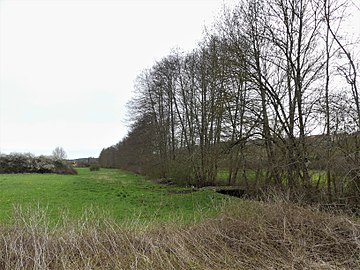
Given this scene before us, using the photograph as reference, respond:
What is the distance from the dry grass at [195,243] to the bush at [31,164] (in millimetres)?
33146

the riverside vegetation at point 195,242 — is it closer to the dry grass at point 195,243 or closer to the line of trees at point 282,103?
the dry grass at point 195,243

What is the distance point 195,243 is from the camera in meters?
5.67

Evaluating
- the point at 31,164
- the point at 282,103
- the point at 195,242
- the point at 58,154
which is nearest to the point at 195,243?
the point at 195,242

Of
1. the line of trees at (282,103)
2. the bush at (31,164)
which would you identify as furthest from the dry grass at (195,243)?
the bush at (31,164)

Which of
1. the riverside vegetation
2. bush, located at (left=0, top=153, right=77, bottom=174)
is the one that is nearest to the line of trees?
the riverside vegetation

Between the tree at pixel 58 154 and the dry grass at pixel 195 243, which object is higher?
the tree at pixel 58 154

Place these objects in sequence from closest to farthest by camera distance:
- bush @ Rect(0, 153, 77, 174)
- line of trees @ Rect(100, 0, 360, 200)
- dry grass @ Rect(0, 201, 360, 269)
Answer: dry grass @ Rect(0, 201, 360, 269)
line of trees @ Rect(100, 0, 360, 200)
bush @ Rect(0, 153, 77, 174)

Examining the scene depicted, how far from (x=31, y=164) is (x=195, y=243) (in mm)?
35186

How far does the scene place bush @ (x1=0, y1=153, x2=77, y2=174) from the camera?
34625 millimetres

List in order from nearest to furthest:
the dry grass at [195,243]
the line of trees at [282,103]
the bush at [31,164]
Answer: the dry grass at [195,243] < the line of trees at [282,103] < the bush at [31,164]

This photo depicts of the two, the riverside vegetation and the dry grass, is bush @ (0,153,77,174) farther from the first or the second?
the dry grass

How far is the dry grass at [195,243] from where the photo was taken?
4855 millimetres

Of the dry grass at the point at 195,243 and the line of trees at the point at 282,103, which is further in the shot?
the line of trees at the point at 282,103

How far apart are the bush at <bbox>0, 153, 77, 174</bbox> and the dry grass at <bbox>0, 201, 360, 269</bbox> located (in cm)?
3315
